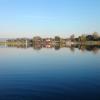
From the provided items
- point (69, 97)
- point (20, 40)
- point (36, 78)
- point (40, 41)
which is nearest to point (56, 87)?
point (69, 97)

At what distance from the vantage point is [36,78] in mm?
20734

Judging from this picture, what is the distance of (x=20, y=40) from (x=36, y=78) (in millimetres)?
179588

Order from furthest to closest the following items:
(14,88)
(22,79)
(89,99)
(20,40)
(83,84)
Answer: (20,40), (22,79), (83,84), (14,88), (89,99)

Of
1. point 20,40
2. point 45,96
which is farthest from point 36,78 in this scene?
point 20,40

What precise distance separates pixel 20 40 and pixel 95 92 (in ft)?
Answer: 607

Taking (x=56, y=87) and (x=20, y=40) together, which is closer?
(x=56, y=87)

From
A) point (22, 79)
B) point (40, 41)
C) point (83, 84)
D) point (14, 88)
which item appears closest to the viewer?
point (14, 88)

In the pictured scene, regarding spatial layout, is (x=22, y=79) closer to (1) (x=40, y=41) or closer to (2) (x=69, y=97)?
(2) (x=69, y=97)

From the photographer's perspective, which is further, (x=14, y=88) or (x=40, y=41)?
(x=40, y=41)

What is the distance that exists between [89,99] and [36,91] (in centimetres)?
355

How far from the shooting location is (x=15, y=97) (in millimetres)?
14484

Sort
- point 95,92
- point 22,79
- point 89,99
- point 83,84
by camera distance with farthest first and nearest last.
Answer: point 22,79 → point 83,84 → point 95,92 → point 89,99

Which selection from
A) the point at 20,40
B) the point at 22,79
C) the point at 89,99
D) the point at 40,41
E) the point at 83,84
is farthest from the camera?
the point at 20,40

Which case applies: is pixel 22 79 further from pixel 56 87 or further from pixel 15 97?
pixel 15 97
